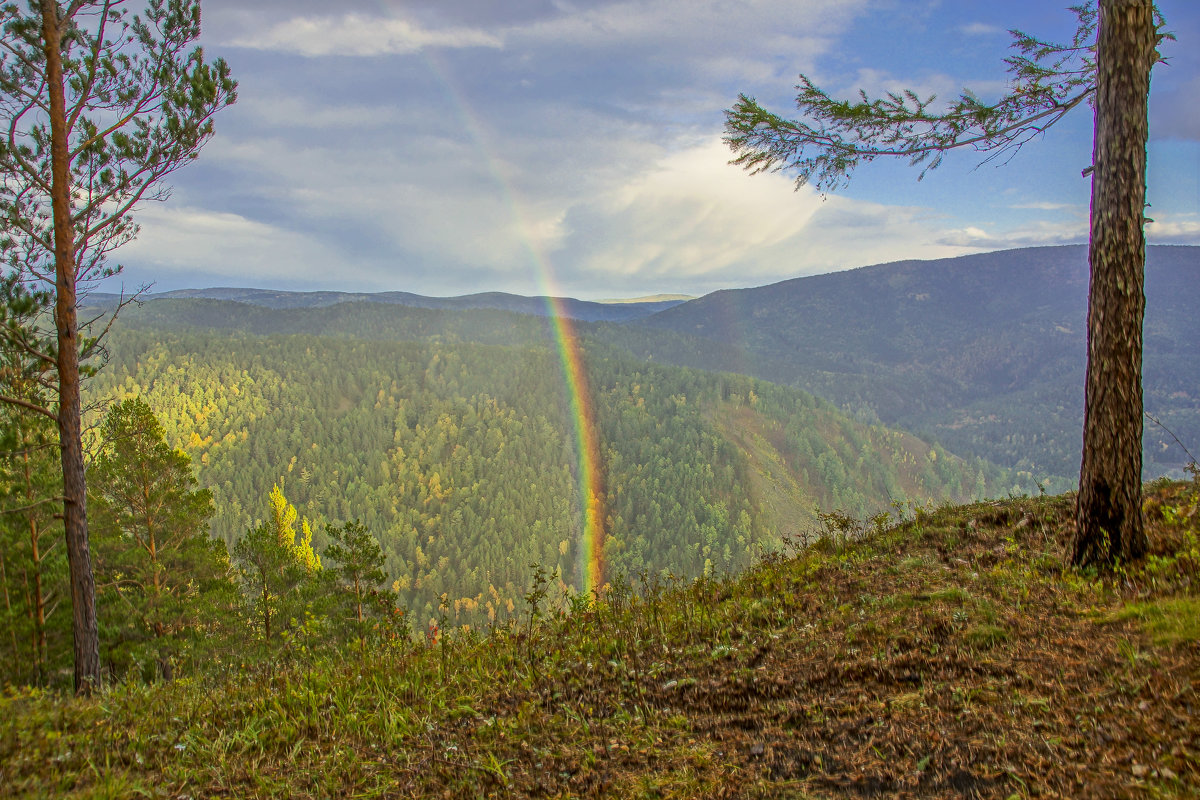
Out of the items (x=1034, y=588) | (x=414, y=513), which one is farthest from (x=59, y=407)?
(x=414, y=513)

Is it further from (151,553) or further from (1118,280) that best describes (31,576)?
(1118,280)

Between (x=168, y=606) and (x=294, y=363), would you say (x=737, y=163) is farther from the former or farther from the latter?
(x=294, y=363)

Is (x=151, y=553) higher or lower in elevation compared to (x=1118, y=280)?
lower

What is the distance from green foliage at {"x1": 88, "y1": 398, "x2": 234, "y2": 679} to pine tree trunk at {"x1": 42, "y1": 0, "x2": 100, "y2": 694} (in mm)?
7666

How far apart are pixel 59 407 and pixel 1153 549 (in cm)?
1288

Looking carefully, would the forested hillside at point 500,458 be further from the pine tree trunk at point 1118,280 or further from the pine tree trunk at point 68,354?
the pine tree trunk at point 1118,280

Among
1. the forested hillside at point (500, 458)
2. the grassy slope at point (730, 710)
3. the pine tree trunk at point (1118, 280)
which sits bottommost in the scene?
the forested hillside at point (500, 458)

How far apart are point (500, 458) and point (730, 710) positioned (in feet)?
478

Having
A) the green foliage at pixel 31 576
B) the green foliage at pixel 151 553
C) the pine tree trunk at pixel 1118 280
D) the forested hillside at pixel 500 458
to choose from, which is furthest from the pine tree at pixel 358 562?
the forested hillside at pixel 500 458

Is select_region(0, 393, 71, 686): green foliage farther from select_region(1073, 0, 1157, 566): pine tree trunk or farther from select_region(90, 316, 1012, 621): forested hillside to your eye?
select_region(90, 316, 1012, 621): forested hillside

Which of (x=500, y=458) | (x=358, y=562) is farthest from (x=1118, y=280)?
(x=500, y=458)

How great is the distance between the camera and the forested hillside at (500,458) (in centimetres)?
10844

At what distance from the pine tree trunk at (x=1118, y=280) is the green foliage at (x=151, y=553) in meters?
18.4

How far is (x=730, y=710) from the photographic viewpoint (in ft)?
11.9
